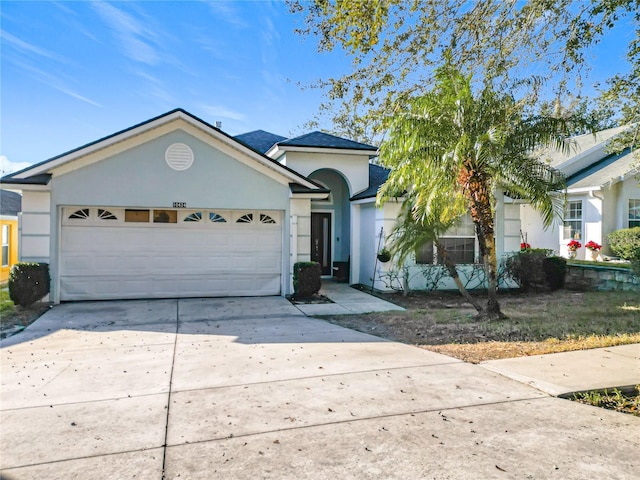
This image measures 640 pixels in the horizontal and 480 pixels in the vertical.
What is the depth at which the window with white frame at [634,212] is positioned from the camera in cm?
1816

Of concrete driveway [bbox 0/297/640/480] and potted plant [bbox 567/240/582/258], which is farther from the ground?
potted plant [bbox 567/240/582/258]

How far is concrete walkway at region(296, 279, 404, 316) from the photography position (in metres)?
10.6

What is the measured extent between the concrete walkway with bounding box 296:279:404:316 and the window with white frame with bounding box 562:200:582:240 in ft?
39.4

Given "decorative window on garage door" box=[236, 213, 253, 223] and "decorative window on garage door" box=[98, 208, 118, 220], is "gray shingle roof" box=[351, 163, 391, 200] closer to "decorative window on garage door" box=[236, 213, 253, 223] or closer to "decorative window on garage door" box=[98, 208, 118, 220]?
"decorative window on garage door" box=[236, 213, 253, 223]

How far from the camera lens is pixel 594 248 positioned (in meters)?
17.9

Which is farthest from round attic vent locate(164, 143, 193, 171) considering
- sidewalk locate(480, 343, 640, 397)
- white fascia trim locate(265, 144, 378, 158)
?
sidewalk locate(480, 343, 640, 397)

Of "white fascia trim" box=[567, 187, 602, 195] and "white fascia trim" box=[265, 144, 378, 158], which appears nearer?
"white fascia trim" box=[265, 144, 378, 158]

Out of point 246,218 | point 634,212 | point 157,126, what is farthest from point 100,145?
point 634,212

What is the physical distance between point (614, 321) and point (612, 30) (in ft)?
18.6

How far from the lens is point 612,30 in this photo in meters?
8.10

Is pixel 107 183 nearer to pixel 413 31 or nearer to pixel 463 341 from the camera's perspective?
pixel 413 31

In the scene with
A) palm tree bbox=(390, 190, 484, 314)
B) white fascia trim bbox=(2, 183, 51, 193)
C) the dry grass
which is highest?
white fascia trim bbox=(2, 183, 51, 193)

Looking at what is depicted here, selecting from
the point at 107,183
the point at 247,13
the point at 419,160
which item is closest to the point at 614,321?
the point at 419,160

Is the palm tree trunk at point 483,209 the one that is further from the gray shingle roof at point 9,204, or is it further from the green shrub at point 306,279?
the gray shingle roof at point 9,204
